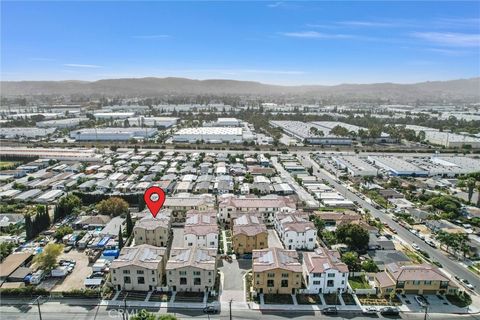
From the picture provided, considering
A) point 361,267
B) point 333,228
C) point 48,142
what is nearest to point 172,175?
point 333,228

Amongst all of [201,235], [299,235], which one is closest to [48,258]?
[201,235]

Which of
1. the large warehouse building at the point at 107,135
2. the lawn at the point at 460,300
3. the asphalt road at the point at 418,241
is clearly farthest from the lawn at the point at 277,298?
the large warehouse building at the point at 107,135

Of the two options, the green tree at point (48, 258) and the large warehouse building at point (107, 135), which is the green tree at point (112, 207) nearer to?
the green tree at point (48, 258)

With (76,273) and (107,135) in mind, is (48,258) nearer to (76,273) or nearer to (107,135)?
(76,273)

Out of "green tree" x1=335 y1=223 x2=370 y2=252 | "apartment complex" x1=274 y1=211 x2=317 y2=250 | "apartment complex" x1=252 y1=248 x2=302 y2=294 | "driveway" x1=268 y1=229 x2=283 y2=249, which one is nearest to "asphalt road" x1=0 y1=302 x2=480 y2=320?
"apartment complex" x1=252 y1=248 x2=302 y2=294

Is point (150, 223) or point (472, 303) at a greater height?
point (150, 223)

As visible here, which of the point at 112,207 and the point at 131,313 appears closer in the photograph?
the point at 131,313

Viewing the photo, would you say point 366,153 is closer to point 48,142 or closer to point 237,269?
point 237,269
